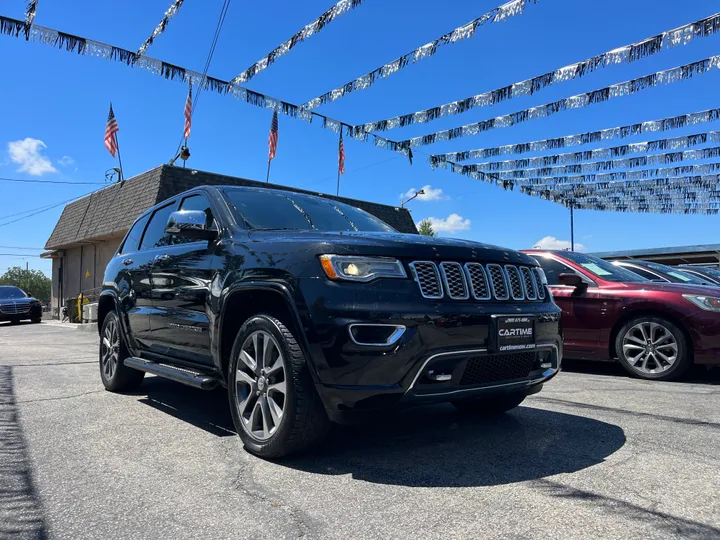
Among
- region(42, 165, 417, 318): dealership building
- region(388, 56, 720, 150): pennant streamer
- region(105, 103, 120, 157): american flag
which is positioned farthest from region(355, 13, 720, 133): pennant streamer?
region(105, 103, 120, 157): american flag

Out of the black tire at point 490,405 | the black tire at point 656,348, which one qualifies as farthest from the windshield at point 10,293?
the black tire at point 656,348

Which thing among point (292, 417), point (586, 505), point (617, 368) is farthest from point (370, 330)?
point (617, 368)

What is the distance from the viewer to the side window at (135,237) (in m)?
5.62

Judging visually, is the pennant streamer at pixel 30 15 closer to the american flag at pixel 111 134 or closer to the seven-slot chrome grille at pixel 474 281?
the seven-slot chrome grille at pixel 474 281

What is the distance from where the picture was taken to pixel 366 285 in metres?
2.92

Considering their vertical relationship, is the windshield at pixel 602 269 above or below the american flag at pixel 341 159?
below

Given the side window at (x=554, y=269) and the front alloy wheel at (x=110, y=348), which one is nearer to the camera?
the front alloy wheel at (x=110, y=348)

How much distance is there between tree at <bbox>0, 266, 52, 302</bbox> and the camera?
339 ft

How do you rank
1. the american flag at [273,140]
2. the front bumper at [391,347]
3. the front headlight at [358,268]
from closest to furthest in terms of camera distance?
the front bumper at [391,347] → the front headlight at [358,268] → the american flag at [273,140]

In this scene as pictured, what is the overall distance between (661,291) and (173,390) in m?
5.53

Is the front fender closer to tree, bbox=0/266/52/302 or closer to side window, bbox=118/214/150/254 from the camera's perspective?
side window, bbox=118/214/150/254

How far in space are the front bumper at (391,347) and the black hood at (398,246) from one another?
0.65ft

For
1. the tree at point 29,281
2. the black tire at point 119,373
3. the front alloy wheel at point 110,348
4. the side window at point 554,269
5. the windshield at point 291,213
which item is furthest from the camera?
the tree at point 29,281

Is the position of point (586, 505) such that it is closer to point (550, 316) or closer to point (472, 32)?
point (550, 316)
